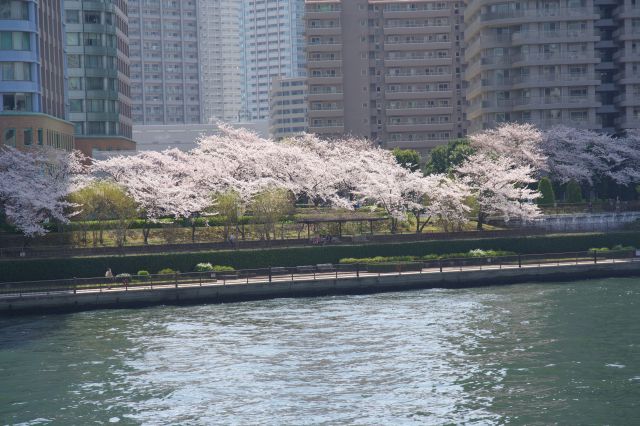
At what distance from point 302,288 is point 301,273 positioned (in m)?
4.72

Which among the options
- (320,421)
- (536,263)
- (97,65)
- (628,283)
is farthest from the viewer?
(97,65)

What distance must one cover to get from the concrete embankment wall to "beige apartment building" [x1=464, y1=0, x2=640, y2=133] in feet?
171

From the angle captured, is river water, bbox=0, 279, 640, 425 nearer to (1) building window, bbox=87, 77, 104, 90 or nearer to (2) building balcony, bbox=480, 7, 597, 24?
(1) building window, bbox=87, 77, 104, 90

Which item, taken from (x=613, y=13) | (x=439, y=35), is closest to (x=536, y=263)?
(x=613, y=13)

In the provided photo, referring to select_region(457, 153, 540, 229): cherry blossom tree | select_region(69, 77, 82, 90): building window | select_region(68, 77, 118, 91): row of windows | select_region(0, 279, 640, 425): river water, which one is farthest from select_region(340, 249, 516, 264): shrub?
select_region(68, 77, 118, 91): row of windows

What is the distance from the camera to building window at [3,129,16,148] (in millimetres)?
98250

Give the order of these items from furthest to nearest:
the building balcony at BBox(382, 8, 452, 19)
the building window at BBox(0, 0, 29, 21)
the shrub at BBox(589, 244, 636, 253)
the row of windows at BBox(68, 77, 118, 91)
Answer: the building balcony at BBox(382, 8, 452, 19)
the row of windows at BBox(68, 77, 118, 91)
the building window at BBox(0, 0, 29, 21)
the shrub at BBox(589, 244, 636, 253)

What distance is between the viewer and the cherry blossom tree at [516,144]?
116 metres

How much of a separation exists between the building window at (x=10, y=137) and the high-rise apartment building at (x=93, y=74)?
100ft

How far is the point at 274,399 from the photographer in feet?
140

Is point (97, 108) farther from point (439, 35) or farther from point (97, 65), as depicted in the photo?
point (439, 35)

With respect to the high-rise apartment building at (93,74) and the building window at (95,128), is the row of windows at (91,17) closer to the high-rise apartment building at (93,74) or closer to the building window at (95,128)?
the high-rise apartment building at (93,74)

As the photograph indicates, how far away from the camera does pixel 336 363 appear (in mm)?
49219

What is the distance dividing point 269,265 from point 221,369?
37.5 meters
